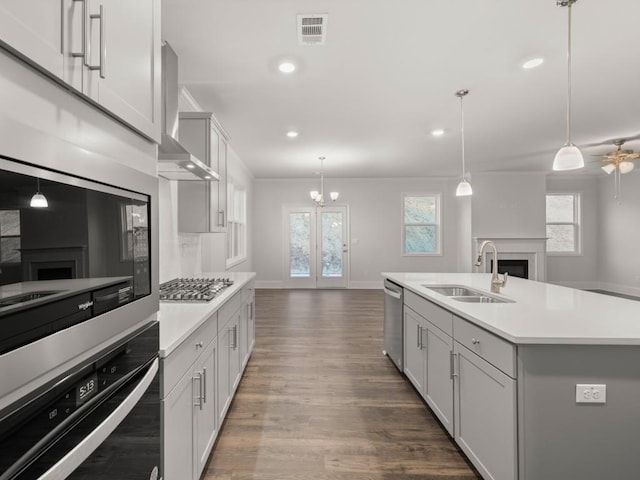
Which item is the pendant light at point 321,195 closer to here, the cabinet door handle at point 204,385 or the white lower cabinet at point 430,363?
the white lower cabinet at point 430,363

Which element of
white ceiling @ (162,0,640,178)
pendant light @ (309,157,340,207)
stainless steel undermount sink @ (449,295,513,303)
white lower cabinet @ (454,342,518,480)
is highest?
white ceiling @ (162,0,640,178)

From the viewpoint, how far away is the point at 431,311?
2.41 meters

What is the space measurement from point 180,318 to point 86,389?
3.04 feet

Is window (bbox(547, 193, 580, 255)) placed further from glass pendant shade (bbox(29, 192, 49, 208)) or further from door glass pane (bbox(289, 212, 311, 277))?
glass pendant shade (bbox(29, 192, 49, 208))

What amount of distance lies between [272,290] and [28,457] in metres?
7.70

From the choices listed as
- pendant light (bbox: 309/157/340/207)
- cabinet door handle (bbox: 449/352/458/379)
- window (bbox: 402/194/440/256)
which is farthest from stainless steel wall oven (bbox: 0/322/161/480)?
window (bbox: 402/194/440/256)

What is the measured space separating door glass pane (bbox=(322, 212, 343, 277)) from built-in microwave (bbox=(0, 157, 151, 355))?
7.65 m

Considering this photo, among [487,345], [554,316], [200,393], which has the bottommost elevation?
[200,393]

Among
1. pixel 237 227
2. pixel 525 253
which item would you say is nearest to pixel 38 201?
pixel 237 227

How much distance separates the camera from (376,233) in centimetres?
855

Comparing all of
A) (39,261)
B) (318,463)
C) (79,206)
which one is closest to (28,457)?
(39,261)

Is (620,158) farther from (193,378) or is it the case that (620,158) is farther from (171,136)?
(193,378)

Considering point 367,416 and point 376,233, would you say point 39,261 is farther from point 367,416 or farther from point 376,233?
point 376,233

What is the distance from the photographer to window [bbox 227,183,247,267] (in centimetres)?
589
